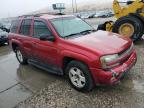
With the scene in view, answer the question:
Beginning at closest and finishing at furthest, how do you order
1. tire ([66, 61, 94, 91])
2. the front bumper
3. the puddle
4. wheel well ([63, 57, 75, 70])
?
the front bumper, tire ([66, 61, 94, 91]), the puddle, wheel well ([63, 57, 75, 70])

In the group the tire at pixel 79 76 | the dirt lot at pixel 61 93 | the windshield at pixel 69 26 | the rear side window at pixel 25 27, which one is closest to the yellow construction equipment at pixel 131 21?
the dirt lot at pixel 61 93

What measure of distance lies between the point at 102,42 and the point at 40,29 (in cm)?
202

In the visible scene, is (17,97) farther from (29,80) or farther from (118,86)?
(118,86)

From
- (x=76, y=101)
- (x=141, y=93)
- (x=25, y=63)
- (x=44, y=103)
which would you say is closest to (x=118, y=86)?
(x=141, y=93)

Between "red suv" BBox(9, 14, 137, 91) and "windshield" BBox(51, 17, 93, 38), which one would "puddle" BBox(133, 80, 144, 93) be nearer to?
"red suv" BBox(9, 14, 137, 91)

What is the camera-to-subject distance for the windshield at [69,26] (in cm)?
514

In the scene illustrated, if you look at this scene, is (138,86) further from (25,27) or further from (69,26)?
(25,27)

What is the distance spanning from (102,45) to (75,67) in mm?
806

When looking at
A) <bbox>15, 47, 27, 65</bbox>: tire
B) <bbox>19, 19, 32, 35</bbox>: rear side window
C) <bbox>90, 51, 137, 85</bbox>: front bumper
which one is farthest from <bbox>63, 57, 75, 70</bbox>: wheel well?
<bbox>15, 47, 27, 65</bbox>: tire

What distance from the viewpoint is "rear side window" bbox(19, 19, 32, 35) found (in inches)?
246

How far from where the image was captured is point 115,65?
418cm

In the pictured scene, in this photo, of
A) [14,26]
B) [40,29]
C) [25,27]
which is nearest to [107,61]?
[40,29]

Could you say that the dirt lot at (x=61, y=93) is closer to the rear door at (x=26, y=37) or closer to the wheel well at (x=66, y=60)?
the wheel well at (x=66, y=60)

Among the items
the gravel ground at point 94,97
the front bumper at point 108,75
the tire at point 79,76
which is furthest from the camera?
the tire at point 79,76
